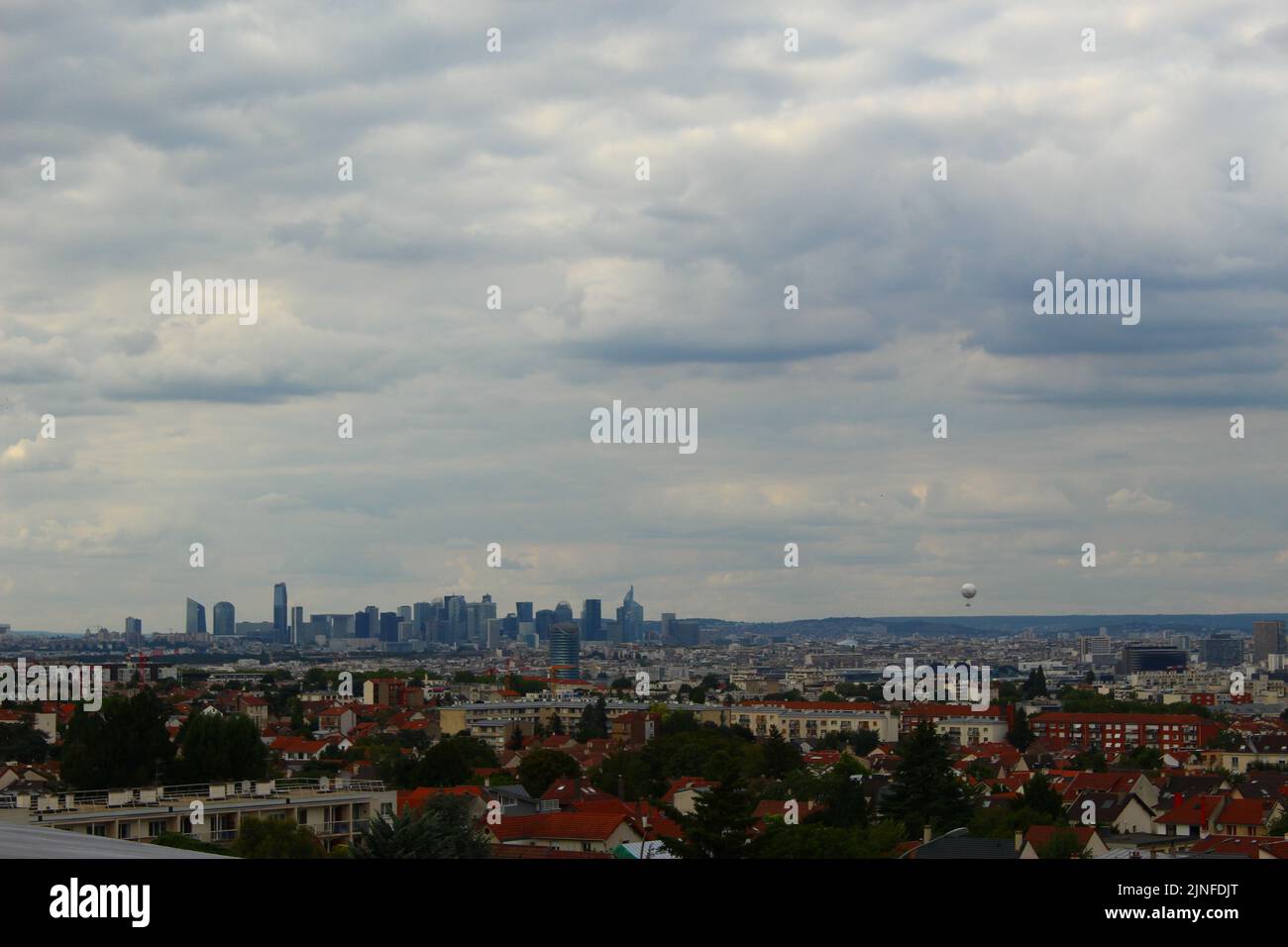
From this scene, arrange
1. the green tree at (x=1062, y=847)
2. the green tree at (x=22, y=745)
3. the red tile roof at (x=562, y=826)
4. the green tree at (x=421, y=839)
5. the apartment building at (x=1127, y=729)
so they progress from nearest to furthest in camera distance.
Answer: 1. the green tree at (x=421, y=839)
2. the green tree at (x=1062, y=847)
3. the red tile roof at (x=562, y=826)
4. the green tree at (x=22, y=745)
5. the apartment building at (x=1127, y=729)

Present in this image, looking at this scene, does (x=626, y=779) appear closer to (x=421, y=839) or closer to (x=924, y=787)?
(x=924, y=787)

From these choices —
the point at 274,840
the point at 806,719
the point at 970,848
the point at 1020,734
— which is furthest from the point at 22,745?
the point at 806,719

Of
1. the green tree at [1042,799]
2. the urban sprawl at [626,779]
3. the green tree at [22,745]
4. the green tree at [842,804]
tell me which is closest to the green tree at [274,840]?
the urban sprawl at [626,779]

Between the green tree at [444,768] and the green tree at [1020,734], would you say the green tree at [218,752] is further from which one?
the green tree at [1020,734]

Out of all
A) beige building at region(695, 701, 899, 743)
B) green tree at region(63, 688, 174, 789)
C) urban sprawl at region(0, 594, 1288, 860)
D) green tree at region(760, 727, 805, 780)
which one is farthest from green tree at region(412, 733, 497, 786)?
beige building at region(695, 701, 899, 743)

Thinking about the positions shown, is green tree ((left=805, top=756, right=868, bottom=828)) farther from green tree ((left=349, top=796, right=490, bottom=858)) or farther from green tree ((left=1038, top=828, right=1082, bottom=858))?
green tree ((left=349, top=796, right=490, bottom=858))
